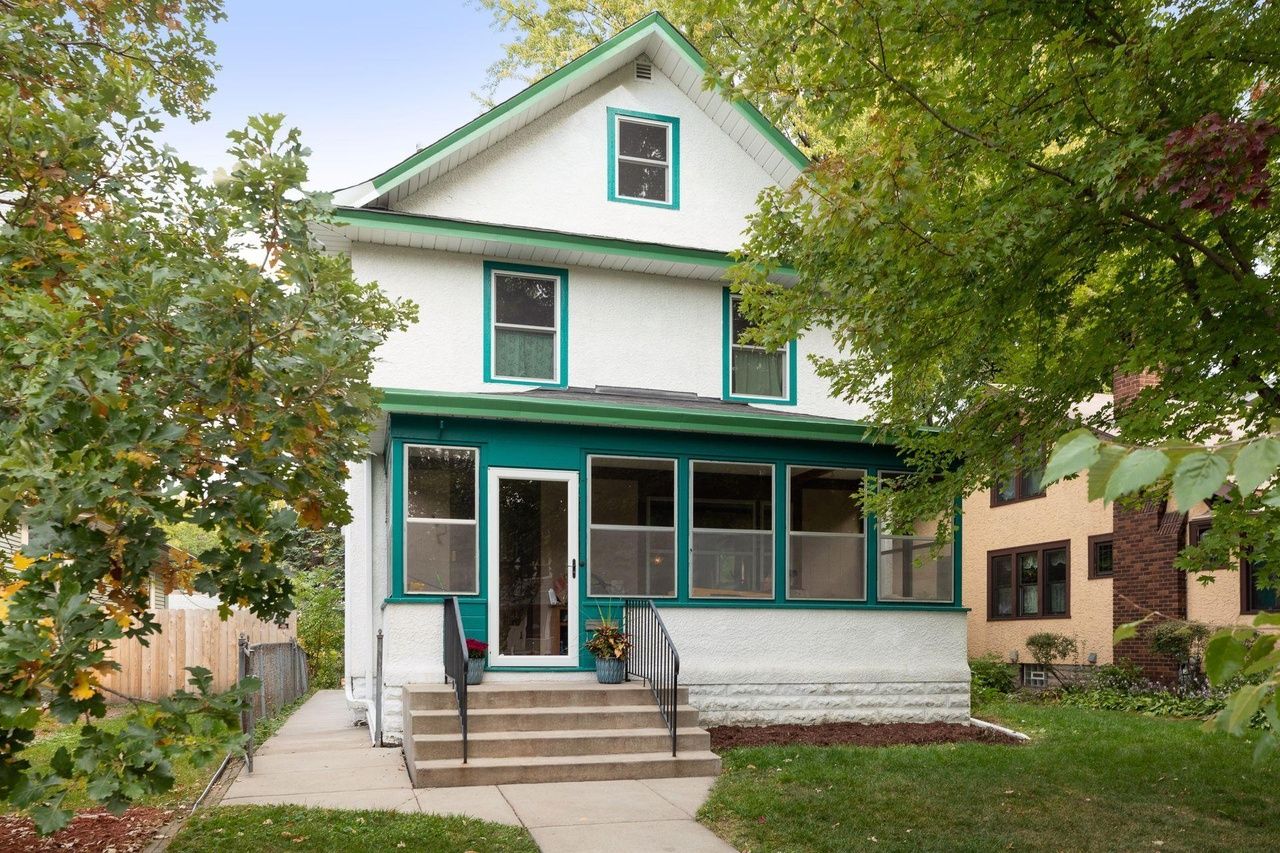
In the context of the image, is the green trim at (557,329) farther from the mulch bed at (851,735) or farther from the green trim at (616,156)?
the mulch bed at (851,735)

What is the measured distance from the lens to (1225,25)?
6.00 metres

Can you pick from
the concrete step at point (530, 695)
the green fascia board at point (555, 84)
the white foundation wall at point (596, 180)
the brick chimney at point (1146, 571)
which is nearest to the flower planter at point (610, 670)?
the concrete step at point (530, 695)

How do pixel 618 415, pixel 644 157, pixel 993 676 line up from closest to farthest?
1. pixel 618 415
2. pixel 644 157
3. pixel 993 676

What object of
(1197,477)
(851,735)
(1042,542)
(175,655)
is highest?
(1197,477)

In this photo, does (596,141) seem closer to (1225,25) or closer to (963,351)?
(963,351)

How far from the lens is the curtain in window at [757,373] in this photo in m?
12.3

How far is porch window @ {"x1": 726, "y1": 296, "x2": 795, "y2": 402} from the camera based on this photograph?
40.4 ft

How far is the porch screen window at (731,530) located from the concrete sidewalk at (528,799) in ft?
10.0

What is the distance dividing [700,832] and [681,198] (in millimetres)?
8143

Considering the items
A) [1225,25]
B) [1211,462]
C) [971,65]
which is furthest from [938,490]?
[1211,462]

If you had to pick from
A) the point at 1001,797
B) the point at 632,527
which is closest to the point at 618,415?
the point at 632,527

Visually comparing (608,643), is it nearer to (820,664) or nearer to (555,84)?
(820,664)

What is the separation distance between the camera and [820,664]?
443 inches

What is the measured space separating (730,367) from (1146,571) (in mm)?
8312
